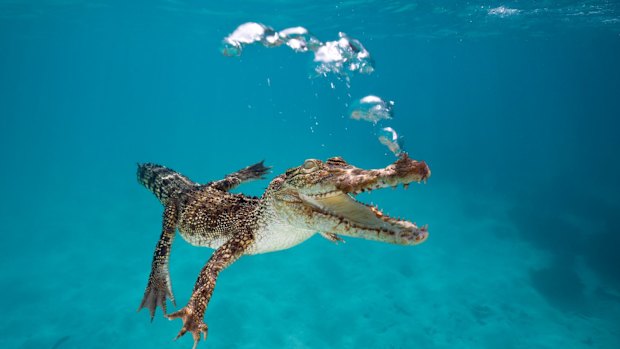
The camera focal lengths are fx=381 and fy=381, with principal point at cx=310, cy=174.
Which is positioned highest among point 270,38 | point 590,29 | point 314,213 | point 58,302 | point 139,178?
point 590,29

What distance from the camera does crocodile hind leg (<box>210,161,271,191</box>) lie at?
5.44 metres

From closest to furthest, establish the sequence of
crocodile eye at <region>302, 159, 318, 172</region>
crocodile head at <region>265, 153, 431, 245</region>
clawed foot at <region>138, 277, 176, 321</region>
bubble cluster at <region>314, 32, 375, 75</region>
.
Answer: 1. crocodile head at <region>265, 153, 431, 245</region>
2. crocodile eye at <region>302, 159, 318, 172</region>
3. clawed foot at <region>138, 277, 176, 321</region>
4. bubble cluster at <region>314, 32, 375, 75</region>

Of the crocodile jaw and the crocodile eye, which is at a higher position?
the crocodile eye

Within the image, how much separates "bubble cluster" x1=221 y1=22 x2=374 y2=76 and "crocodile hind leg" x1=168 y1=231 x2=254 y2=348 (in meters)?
6.89

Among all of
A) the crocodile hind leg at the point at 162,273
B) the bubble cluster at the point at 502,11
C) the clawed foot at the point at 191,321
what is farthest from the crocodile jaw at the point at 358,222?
the bubble cluster at the point at 502,11

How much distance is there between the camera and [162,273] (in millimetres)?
4582

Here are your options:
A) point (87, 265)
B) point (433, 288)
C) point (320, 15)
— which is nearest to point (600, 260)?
point (433, 288)

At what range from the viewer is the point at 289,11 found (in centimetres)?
2775

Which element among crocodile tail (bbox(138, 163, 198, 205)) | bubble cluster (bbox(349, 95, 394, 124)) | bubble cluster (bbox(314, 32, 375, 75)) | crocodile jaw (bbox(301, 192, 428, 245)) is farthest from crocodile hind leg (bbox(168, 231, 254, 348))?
bubble cluster (bbox(314, 32, 375, 75))

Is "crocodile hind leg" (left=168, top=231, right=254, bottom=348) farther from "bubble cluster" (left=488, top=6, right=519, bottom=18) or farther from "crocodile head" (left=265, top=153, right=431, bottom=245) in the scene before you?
"bubble cluster" (left=488, top=6, right=519, bottom=18)

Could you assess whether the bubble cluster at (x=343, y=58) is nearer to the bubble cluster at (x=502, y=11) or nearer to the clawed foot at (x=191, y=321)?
the clawed foot at (x=191, y=321)

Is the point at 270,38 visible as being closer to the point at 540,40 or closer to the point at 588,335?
the point at 588,335

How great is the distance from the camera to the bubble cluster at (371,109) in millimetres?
10359

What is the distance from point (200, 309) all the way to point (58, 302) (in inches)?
462
